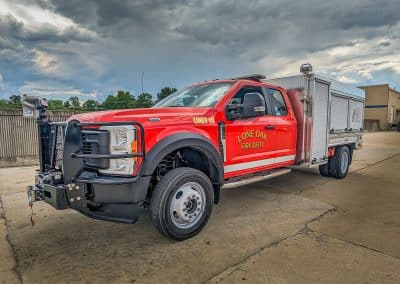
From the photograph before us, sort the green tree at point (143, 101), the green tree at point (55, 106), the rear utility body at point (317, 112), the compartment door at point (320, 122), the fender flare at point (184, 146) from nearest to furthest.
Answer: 1. the fender flare at point (184, 146)
2. the rear utility body at point (317, 112)
3. the compartment door at point (320, 122)
4. the green tree at point (143, 101)
5. the green tree at point (55, 106)

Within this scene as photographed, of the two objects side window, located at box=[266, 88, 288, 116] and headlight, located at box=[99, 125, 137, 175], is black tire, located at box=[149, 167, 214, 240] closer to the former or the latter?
headlight, located at box=[99, 125, 137, 175]

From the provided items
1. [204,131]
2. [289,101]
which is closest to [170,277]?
[204,131]

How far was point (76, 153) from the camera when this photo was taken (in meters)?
3.25

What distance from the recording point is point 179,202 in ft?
11.4

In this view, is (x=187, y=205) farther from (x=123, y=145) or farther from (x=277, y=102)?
(x=277, y=102)

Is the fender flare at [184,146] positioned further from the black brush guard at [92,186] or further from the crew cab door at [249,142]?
the crew cab door at [249,142]

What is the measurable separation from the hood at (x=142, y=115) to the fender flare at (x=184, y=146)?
0.24 m

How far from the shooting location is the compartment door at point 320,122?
19.4 ft

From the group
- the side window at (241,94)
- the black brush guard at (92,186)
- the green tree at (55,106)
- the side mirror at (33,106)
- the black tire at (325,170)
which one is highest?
the green tree at (55,106)

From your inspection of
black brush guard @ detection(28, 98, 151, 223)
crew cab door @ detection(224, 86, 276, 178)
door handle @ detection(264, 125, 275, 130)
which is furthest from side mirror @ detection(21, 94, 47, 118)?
door handle @ detection(264, 125, 275, 130)

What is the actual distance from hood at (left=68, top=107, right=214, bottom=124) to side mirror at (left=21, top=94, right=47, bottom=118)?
0.91 metres

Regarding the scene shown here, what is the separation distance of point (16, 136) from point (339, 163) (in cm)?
971

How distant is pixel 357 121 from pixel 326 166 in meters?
1.66

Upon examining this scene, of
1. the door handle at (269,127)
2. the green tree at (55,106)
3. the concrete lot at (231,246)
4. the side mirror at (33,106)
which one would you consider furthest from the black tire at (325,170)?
the green tree at (55,106)
